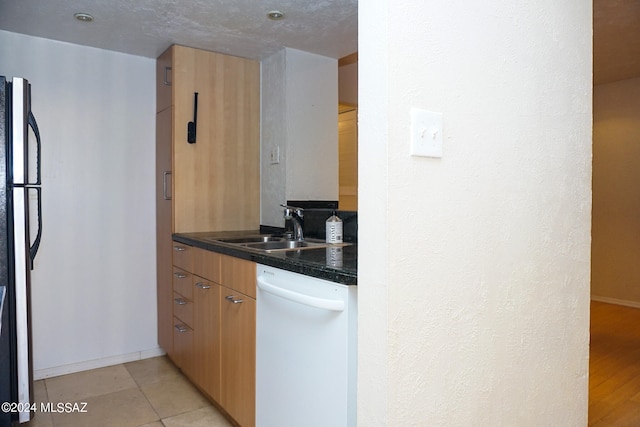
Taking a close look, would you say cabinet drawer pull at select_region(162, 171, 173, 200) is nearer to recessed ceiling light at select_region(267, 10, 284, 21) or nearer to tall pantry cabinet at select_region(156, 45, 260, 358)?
tall pantry cabinet at select_region(156, 45, 260, 358)

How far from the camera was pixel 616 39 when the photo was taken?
321 centimetres

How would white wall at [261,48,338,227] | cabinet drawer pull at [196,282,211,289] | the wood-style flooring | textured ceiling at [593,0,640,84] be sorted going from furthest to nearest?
white wall at [261,48,338,227], textured ceiling at [593,0,640,84], cabinet drawer pull at [196,282,211,289], the wood-style flooring

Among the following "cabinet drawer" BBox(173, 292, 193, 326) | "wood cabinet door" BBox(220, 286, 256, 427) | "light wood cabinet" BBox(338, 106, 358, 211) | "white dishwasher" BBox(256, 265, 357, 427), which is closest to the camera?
"white dishwasher" BBox(256, 265, 357, 427)

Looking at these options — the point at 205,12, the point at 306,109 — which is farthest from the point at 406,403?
the point at 306,109

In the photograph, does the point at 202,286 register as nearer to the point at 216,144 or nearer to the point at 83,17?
the point at 216,144

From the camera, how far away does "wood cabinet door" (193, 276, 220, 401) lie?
2186mm

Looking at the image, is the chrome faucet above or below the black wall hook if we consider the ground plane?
below

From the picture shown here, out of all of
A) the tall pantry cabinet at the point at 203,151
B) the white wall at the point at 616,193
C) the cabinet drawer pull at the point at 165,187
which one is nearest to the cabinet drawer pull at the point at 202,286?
the tall pantry cabinet at the point at 203,151

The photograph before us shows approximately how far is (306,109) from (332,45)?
44cm

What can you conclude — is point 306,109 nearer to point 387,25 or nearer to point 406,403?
point 387,25

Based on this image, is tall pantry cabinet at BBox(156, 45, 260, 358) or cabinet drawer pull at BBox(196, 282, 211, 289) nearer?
cabinet drawer pull at BBox(196, 282, 211, 289)

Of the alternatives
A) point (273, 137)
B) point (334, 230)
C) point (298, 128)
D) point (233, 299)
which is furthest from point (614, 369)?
point (273, 137)

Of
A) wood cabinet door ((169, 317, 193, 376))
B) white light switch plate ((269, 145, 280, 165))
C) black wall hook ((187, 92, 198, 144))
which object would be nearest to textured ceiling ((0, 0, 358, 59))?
black wall hook ((187, 92, 198, 144))

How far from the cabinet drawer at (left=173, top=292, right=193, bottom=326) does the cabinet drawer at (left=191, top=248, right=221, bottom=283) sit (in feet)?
0.76
